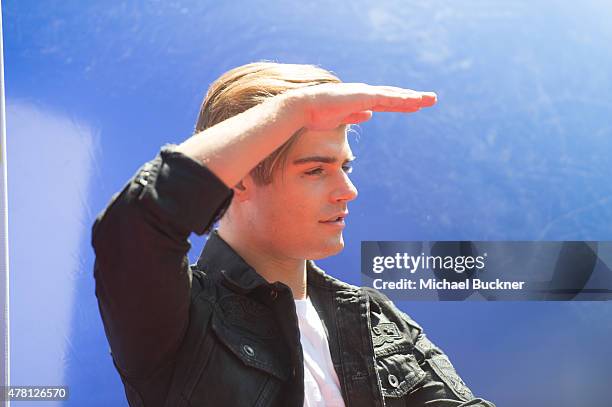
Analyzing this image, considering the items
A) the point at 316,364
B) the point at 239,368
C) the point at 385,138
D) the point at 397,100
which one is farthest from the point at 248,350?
the point at 385,138

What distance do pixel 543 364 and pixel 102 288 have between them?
1.60 meters

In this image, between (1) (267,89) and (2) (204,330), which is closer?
(2) (204,330)

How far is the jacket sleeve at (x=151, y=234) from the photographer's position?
899 millimetres

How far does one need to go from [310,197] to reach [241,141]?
30 centimetres

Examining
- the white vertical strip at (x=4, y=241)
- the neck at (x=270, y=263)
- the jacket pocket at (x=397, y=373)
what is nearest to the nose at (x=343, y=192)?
the neck at (x=270, y=263)

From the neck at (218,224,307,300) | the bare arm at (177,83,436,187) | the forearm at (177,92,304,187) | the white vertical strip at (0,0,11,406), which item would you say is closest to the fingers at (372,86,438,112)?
the bare arm at (177,83,436,187)

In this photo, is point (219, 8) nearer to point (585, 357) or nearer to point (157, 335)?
point (585, 357)

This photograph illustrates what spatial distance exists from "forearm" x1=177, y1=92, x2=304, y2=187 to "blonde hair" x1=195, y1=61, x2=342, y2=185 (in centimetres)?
24

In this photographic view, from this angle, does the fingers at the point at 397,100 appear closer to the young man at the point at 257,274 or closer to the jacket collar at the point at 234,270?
the young man at the point at 257,274

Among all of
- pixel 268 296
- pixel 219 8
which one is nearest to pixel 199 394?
pixel 268 296

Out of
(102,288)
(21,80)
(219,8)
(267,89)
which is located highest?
(219,8)

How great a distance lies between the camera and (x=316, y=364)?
3.95ft

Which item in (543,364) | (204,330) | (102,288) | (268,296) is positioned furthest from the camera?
(543,364)

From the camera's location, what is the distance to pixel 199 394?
1.04 m
